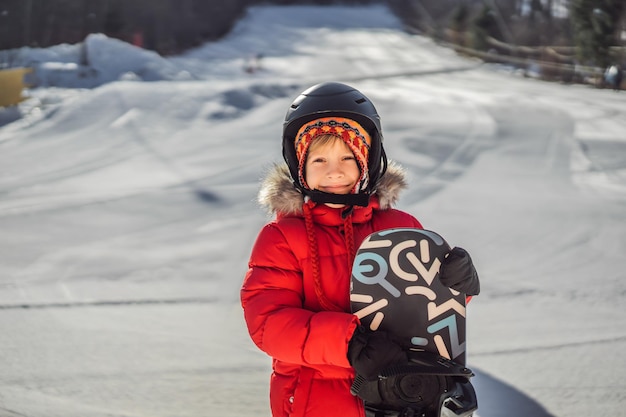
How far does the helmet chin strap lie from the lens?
2.04 meters

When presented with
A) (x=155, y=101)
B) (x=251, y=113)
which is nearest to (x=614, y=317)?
(x=251, y=113)

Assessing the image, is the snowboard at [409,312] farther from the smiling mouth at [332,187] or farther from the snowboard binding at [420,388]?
the smiling mouth at [332,187]

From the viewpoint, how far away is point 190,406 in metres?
2.83

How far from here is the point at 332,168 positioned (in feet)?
6.84

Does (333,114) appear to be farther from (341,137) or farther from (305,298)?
(305,298)

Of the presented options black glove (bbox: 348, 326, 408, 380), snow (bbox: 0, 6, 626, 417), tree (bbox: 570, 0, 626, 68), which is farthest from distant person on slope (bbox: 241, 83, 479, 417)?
tree (bbox: 570, 0, 626, 68)

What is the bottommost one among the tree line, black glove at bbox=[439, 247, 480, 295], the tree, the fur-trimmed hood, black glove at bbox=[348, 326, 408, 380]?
the tree line

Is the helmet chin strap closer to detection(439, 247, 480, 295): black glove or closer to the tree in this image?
detection(439, 247, 480, 295): black glove

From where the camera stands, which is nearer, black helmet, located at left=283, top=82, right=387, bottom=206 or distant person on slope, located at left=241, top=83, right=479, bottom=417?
distant person on slope, located at left=241, top=83, right=479, bottom=417

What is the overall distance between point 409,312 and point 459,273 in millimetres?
169

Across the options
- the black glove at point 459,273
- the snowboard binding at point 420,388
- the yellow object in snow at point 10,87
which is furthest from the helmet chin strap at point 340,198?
the yellow object in snow at point 10,87

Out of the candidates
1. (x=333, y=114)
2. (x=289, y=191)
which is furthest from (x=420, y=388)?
(x=333, y=114)

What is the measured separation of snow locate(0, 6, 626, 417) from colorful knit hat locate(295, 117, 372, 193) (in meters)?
1.13

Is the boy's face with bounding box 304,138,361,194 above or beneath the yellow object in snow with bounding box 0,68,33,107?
above
